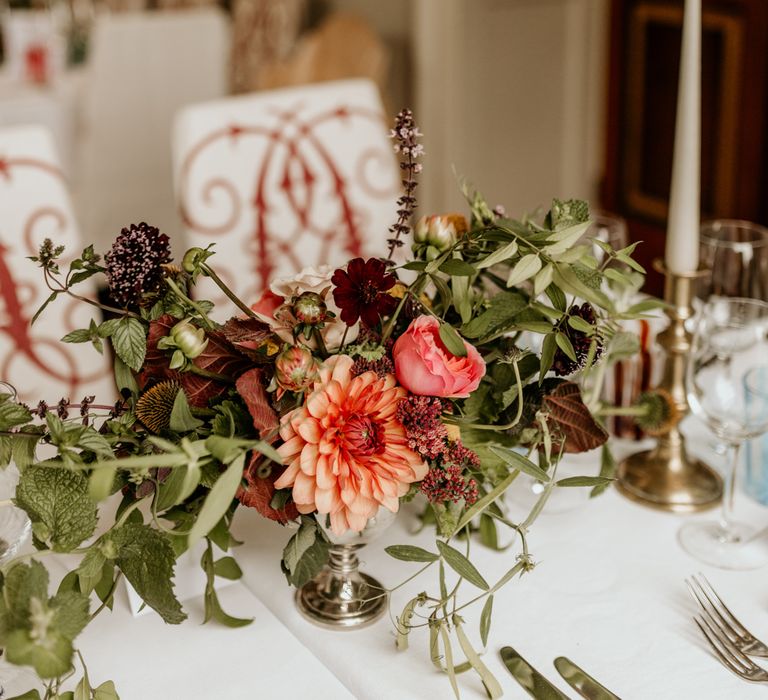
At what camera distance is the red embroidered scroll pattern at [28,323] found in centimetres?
140

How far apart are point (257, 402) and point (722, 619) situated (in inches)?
18.0

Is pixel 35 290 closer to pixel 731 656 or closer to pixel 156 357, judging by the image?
pixel 156 357

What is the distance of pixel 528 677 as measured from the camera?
85 centimetres

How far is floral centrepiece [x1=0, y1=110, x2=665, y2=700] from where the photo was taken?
0.76m

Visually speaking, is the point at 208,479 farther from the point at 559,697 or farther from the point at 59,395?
the point at 59,395

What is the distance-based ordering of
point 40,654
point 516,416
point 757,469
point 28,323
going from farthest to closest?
1. point 28,323
2. point 757,469
3. point 516,416
4. point 40,654

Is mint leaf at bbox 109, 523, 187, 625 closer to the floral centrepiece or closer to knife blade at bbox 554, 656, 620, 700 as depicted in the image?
the floral centrepiece

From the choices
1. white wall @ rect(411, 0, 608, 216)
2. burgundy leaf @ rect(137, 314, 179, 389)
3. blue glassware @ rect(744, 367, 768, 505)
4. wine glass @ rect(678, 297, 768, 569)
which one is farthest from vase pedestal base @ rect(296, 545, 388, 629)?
white wall @ rect(411, 0, 608, 216)

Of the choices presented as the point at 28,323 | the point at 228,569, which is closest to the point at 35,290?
the point at 28,323

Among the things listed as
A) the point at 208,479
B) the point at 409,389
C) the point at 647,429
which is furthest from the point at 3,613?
the point at 647,429

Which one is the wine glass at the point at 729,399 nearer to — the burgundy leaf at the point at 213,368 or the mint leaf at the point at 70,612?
the burgundy leaf at the point at 213,368

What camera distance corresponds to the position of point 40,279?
143 centimetres

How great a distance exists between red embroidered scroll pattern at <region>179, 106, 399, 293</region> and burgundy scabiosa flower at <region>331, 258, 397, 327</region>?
34.1 inches

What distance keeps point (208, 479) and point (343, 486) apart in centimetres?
10
